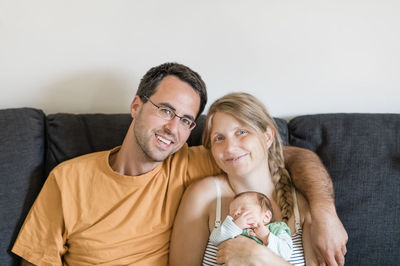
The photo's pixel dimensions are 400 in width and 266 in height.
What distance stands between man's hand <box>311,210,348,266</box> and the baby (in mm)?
105

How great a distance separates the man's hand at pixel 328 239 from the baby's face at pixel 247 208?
0.21 m

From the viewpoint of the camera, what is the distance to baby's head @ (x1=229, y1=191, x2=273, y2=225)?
4.19 ft

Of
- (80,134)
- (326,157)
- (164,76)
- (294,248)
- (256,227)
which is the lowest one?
(294,248)

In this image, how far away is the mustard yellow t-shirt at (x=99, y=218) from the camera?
1.43 metres

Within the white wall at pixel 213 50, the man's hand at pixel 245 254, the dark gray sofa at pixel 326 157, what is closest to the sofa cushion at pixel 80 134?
the dark gray sofa at pixel 326 157

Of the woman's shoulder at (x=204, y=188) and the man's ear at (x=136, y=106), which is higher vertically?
the man's ear at (x=136, y=106)

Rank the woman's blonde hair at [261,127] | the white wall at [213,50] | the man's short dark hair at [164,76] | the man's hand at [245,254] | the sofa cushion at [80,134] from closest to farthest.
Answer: the man's hand at [245,254]
the woman's blonde hair at [261,127]
the man's short dark hair at [164,76]
the sofa cushion at [80,134]
the white wall at [213,50]

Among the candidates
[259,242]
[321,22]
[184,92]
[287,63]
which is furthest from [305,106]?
[259,242]

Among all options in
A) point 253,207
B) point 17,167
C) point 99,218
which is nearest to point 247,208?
point 253,207

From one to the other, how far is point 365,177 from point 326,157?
20cm

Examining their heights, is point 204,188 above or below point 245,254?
above

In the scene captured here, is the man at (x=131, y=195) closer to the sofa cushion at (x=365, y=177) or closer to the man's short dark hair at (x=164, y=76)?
the man's short dark hair at (x=164, y=76)

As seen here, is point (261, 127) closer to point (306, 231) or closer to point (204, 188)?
point (204, 188)

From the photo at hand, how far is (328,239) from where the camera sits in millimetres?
1255
